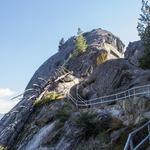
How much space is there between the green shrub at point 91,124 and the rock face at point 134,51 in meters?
24.0

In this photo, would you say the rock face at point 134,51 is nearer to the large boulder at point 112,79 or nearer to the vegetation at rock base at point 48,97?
Answer: the large boulder at point 112,79

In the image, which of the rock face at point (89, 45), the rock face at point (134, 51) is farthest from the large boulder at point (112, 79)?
the rock face at point (89, 45)

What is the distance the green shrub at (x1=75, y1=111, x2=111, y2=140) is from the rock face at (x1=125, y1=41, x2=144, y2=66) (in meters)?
24.0

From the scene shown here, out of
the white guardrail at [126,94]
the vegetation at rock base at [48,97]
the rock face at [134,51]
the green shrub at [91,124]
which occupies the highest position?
the rock face at [134,51]

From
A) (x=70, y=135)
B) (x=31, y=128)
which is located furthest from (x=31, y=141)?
(x=70, y=135)

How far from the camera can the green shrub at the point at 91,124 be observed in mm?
24847

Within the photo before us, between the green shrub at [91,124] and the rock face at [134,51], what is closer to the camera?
the green shrub at [91,124]

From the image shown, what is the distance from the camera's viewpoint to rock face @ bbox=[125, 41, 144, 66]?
49.8m

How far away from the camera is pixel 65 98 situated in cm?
3822

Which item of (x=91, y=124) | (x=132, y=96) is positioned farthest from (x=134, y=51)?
(x=91, y=124)

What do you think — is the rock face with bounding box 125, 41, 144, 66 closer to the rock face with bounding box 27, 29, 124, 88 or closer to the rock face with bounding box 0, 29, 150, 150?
the rock face with bounding box 0, 29, 150, 150

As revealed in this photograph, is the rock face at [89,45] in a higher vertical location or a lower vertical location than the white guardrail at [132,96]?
higher

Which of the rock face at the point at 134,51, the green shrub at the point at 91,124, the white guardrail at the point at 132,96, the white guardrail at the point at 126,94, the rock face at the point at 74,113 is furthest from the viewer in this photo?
the rock face at the point at 134,51

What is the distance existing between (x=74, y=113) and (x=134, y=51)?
88.5 ft
